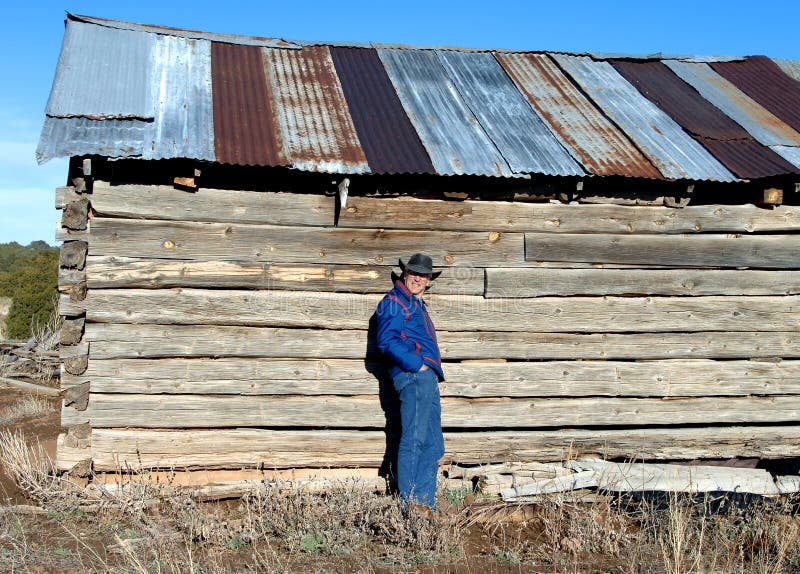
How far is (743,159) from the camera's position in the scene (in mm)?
6113

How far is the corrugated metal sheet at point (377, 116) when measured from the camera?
5.49 meters

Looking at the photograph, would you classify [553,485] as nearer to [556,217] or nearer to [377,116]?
[556,217]

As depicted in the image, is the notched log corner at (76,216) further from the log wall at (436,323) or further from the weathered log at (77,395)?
the weathered log at (77,395)

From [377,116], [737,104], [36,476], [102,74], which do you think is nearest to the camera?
[36,476]

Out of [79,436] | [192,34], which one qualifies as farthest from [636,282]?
[192,34]

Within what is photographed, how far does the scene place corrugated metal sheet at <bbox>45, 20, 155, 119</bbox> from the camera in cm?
558

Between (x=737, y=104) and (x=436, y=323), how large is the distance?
3.71 m

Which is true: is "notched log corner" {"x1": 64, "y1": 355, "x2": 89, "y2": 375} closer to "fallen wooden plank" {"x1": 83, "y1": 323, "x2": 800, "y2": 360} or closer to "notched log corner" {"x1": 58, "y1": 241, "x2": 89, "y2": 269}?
"fallen wooden plank" {"x1": 83, "y1": 323, "x2": 800, "y2": 360}

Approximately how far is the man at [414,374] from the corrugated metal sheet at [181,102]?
1.55m

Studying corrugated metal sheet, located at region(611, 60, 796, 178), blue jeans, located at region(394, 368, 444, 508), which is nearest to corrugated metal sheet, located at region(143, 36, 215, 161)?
blue jeans, located at region(394, 368, 444, 508)

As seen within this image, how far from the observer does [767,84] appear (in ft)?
25.2

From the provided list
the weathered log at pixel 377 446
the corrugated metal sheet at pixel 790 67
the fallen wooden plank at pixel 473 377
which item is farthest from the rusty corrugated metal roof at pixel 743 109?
the weathered log at pixel 377 446

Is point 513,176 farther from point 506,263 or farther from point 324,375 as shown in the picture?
point 324,375

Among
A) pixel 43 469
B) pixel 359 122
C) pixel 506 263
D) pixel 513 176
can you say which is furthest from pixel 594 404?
pixel 43 469
